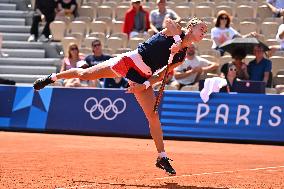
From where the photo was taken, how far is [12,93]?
63.4 ft

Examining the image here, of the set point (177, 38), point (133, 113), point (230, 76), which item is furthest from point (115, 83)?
point (177, 38)

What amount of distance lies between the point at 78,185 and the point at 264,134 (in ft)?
27.5

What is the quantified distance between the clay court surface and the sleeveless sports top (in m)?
1.47

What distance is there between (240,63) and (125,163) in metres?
6.48

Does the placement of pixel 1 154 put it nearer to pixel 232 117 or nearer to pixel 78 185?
pixel 78 185

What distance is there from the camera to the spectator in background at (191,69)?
19.0m

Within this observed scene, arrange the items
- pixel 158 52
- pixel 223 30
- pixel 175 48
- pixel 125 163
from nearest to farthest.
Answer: pixel 175 48, pixel 158 52, pixel 125 163, pixel 223 30

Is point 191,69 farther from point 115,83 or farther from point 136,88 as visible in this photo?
point 136,88

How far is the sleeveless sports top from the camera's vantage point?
10.8 m

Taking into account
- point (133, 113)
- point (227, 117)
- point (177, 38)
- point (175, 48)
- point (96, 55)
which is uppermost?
point (177, 38)

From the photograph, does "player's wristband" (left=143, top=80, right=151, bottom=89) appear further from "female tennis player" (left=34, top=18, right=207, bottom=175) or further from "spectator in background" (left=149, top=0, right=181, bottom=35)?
"spectator in background" (left=149, top=0, right=181, bottom=35)

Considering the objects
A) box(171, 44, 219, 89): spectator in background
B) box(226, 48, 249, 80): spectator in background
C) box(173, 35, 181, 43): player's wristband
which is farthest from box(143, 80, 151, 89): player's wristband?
box(171, 44, 219, 89): spectator in background

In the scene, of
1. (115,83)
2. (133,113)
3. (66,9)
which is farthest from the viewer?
(66,9)

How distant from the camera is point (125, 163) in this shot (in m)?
12.5
